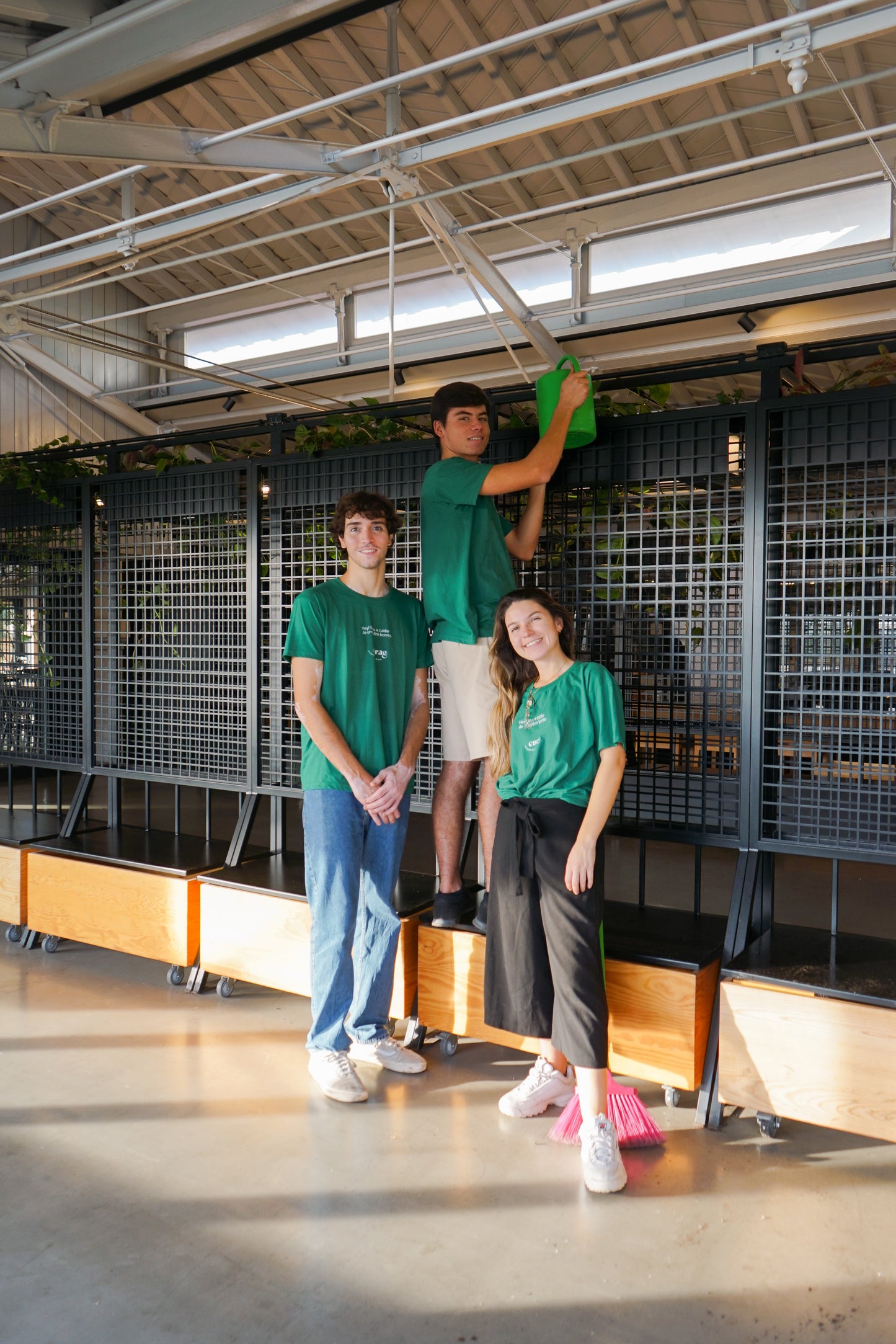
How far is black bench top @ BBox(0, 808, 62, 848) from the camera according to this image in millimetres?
4484

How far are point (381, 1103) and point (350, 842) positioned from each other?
79 cm

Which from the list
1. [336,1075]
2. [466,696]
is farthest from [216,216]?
[336,1075]

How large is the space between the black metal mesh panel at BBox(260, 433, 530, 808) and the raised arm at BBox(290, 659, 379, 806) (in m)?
0.73

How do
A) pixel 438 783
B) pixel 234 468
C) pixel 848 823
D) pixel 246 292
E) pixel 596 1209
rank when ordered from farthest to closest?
1. pixel 246 292
2. pixel 234 468
3. pixel 438 783
4. pixel 848 823
5. pixel 596 1209

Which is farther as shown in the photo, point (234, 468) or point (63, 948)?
point (63, 948)

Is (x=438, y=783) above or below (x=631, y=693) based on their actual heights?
below

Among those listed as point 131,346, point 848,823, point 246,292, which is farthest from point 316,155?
point 131,346

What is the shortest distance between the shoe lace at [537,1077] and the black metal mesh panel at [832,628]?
3.22ft

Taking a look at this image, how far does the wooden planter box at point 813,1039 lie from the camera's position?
253cm

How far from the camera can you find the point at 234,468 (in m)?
4.22

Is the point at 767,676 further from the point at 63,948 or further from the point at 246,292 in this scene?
the point at 246,292

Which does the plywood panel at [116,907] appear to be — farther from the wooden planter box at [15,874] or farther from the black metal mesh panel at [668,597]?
the black metal mesh panel at [668,597]

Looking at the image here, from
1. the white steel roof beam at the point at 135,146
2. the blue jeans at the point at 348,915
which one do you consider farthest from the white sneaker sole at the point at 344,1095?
the white steel roof beam at the point at 135,146

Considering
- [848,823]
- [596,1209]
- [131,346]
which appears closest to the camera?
[596,1209]
